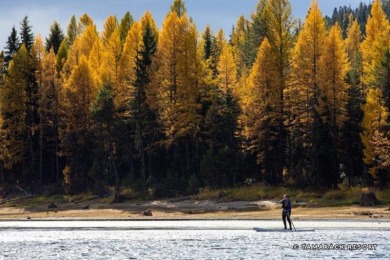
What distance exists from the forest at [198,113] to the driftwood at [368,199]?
14.7 feet

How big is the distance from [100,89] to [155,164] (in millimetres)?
10187

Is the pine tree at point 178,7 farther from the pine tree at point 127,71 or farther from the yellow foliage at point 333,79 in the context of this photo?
the yellow foliage at point 333,79

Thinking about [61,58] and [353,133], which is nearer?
[353,133]

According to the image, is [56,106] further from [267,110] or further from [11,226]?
[11,226]

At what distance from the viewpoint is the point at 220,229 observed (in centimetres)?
3791

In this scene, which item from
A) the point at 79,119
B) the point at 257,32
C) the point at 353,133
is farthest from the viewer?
the point at 257,32

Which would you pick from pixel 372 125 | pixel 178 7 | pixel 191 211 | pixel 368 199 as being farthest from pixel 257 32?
pixel 368 199

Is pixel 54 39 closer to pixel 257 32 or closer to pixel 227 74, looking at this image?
pixel 257 32

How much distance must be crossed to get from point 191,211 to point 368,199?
44.6 ft

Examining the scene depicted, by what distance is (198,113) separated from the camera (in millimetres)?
68000

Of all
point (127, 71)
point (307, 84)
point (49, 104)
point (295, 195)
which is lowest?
point (295, 195)

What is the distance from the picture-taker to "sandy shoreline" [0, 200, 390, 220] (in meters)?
45.1

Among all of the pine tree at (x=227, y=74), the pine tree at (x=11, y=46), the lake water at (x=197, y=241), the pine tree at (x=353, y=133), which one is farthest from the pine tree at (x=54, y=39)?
the lake water at (x=197, y=241)

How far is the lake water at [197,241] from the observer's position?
91.1ft
